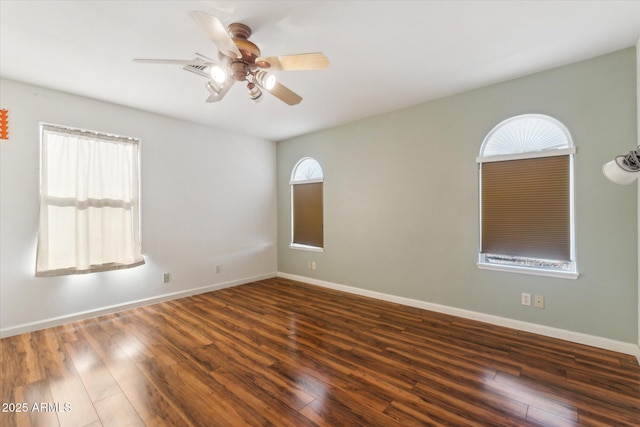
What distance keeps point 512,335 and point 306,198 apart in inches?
141

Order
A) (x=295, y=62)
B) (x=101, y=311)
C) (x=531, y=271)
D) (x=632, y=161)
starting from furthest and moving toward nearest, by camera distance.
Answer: (x=101, y=311) < (x=531, y=271) < (x=295, y=62) < (x=632, y=161)

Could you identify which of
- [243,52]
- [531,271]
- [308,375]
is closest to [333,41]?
[243,52]

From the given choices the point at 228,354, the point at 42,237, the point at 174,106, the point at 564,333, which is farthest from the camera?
the point at 174,106

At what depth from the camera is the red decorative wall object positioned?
288 centimetres

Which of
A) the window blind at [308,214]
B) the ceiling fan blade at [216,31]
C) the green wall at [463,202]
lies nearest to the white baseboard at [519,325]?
the green wall at [463,202]

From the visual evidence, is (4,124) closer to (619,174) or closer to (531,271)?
(619,174)

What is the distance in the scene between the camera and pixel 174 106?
3678 mm

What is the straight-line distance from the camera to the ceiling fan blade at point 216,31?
153 centimetres

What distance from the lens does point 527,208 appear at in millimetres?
2906

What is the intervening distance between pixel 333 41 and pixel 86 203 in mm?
3420

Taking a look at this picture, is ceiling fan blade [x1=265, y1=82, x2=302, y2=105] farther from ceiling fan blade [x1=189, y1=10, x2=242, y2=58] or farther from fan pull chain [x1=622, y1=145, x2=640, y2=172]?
fan pull chain [x1=622, y1=145, x2=640, y2=172]

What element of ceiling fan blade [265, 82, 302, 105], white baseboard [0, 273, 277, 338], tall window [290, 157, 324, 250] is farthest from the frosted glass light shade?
white baseboard [0, 273, 277, 338]

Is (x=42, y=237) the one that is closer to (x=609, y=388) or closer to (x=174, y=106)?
(x=174, y=106)

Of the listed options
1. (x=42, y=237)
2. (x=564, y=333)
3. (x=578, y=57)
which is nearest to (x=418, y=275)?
(x=564, y=333)
